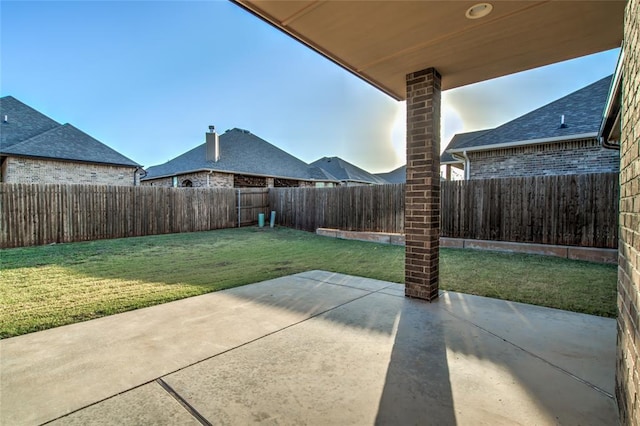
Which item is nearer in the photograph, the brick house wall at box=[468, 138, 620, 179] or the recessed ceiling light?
the recessed ceiling light

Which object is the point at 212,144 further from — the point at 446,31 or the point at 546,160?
the point at 446,31

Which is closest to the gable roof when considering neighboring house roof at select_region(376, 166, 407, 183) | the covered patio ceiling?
the covered patio ceiling

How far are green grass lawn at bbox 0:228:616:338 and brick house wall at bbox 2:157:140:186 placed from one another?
659cm

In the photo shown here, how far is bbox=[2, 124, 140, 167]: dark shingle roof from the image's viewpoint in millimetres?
12445

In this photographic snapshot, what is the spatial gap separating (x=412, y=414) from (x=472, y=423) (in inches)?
11.6

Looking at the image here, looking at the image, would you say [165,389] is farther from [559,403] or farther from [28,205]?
[28,205]

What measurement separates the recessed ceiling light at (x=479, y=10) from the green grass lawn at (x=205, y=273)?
3.11 m

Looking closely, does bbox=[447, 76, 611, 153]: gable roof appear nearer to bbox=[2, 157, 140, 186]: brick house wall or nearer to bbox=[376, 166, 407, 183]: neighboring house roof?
bbox=[2, 157, 140, 186]: brick house wall

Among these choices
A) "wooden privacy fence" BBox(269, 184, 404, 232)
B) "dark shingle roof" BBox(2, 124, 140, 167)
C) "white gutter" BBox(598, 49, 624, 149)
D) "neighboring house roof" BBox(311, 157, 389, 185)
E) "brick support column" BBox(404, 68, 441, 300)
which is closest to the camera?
"white gutter" BBox(598, 49, 624, 149)

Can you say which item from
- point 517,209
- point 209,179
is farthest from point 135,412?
point 209,179

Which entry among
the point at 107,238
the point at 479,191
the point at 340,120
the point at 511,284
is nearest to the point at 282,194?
the point at 340,120

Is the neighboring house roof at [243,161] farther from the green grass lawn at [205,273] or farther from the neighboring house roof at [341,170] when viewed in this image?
the green grass lawn at [205,273]

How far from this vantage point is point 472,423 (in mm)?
1530

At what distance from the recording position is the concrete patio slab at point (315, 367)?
1616mm
